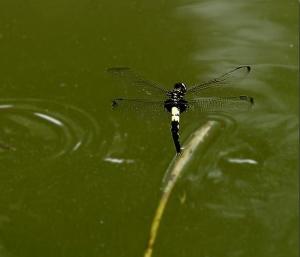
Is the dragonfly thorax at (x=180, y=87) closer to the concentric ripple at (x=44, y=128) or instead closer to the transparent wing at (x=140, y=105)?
the transparent wing at (x=140, y=105)

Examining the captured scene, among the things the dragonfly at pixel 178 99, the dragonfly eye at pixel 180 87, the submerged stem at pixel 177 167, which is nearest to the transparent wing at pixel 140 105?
the dragonfly at pixel 178 99

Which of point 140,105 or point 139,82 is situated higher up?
point 139,82

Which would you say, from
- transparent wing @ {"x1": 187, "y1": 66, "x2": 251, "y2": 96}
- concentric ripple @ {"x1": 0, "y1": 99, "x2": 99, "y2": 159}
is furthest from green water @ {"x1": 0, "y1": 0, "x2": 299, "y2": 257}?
transparent wing @ {"x1": 187, "y1": 66, "x2": 251, "y2": 96}

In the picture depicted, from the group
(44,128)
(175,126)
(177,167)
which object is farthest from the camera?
(44,128)

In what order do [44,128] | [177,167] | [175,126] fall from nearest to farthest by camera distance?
[175,126] < [177,167] < [44,128]

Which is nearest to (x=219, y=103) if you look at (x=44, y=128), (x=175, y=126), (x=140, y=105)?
(x=175, y=126)

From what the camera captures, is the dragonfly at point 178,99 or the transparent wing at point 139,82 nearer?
the dragonfly at point 178,99

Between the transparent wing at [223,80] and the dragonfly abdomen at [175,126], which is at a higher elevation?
the transparent wing at [223,80]

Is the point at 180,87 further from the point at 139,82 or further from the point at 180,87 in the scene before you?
the point at 139,82
